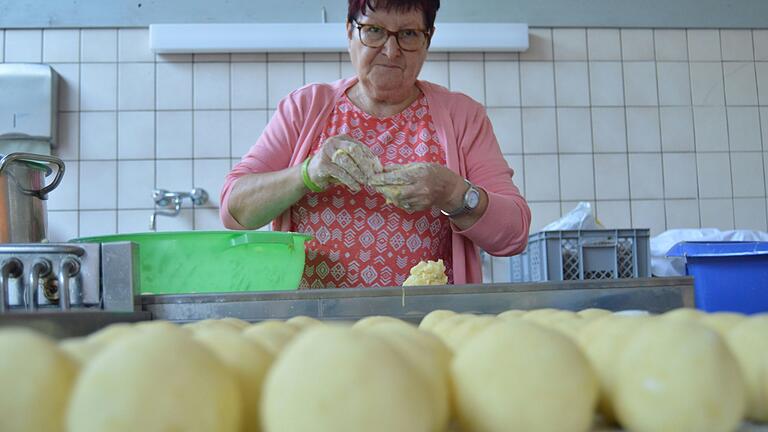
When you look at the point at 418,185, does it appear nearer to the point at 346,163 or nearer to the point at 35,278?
the point at 346,163

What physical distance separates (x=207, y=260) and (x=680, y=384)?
3.24 ft

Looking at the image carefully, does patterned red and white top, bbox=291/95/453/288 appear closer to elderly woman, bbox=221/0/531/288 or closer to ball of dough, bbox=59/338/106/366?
elderly woman, bbox=221/0/531/288

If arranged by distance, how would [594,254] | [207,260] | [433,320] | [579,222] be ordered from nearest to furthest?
1. [433,320]
2. [207,260]
3. [594,254]
4. [579,222]

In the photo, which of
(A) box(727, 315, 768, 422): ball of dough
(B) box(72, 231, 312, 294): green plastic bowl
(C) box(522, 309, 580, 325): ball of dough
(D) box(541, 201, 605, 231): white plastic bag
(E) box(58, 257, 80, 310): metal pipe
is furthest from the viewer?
(D) box(541, 201, 605, 231): white plastic bag

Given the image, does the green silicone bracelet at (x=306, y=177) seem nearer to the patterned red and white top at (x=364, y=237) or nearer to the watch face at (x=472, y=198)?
the patterned red and white top at (x=364, y=237)

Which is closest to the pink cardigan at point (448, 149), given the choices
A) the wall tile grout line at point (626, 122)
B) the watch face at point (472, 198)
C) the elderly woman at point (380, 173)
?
the elderly woman at point (380, 173)

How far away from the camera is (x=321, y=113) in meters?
1.73

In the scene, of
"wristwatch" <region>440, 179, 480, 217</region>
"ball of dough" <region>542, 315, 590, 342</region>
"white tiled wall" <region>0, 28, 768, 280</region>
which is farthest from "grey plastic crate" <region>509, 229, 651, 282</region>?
"ball of dough" <region>542, 315, 590, 342</region>

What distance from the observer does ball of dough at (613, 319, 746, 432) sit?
14.7 inches

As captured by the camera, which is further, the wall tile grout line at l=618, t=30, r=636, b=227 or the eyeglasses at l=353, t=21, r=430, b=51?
the wall tile grout line at l=618, t=30, r=636, b=227

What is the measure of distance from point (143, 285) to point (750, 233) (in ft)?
7.13

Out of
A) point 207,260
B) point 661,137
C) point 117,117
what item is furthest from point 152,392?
point 661,137

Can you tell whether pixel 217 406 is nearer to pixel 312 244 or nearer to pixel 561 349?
pixel 561 349

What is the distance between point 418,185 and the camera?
1440 mm
